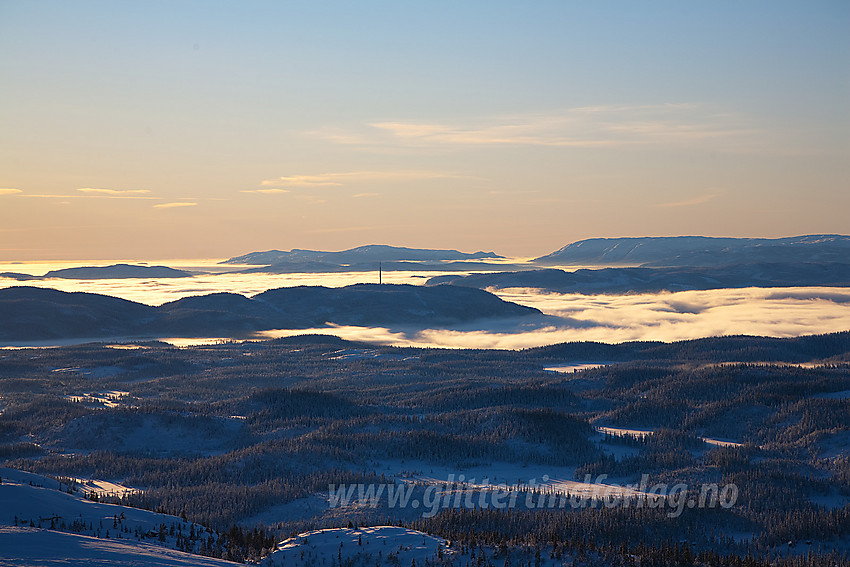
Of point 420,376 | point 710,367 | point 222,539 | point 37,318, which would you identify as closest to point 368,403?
point 420,376

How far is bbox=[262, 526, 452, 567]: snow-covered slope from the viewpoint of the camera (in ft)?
77.4

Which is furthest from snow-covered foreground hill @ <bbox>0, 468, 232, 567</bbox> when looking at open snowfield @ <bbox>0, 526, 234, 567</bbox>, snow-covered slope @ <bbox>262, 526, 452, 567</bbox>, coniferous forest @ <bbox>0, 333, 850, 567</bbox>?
snow-covered slope @ <bbox>262, 526, 452, 567</bbox>

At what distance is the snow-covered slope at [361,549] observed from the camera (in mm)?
23591

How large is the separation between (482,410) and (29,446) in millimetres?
32543

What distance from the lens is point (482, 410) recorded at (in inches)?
2415

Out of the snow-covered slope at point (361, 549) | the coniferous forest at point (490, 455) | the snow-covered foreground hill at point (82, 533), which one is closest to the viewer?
the snow-covered foreground hill at point (82, 533)

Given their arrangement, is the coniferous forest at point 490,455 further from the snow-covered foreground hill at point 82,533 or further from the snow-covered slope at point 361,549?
the snow-covered slope at point 361,549

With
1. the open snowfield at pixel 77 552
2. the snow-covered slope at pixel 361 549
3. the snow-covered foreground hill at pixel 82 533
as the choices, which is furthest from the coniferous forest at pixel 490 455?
the open snowfield at pixel 77 552

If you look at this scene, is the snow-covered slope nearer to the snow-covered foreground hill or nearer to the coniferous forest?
the coniferous forest

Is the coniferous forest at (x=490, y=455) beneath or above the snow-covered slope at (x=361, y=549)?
beneath

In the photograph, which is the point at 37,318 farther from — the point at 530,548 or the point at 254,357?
the point at 530,548

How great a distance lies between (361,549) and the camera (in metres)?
24.5

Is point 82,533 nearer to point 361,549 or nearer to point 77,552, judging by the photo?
point 77,552

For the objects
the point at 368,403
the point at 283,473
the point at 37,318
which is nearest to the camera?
the point at 283,473
